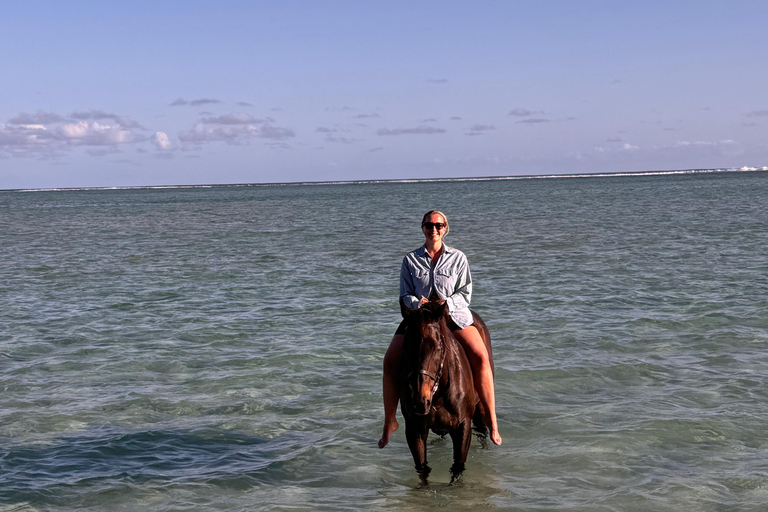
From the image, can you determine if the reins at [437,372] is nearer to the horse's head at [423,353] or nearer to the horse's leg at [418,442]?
the horse's head at [423,353]

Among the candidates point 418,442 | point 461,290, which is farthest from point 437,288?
point 418,442

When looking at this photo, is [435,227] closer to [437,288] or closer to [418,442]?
[437,288]

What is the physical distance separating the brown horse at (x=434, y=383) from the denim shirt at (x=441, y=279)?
0.26m

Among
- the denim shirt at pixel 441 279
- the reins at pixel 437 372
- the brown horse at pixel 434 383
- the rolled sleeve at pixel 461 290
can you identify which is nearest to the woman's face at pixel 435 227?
the denim shirt at pixel 441 279

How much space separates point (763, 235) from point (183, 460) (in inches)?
1152

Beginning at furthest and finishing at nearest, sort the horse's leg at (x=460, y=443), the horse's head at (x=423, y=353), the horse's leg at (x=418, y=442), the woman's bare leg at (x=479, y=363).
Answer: the woman's bare leg at (x=479, y=363)
the horse's leg at (x=460, y=443)
the horse's leg at (x=418, y=442)
the horse's head at (x=423, y=353)

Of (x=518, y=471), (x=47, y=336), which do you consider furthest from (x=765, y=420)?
(x=47, y=336)

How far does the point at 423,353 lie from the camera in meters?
6.05

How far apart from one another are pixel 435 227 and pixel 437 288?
586mm

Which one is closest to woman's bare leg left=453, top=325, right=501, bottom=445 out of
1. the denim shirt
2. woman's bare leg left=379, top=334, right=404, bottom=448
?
the denim shirt

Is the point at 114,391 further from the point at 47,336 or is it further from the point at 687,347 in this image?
the point at 687,347

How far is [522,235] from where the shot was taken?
119ft

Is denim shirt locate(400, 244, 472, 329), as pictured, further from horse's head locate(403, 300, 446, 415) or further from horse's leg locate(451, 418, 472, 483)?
horse's leg locate(451, 418, 472, 483)

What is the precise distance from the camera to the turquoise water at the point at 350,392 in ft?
24.3
